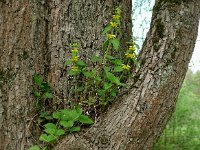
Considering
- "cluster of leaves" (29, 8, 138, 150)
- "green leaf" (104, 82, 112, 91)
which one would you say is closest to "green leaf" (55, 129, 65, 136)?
"cluster of leaves" (29, 8, 138, 150)

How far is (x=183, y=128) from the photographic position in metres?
4.69

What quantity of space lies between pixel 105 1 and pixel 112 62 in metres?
0.50

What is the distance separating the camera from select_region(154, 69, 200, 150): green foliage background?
4.36m

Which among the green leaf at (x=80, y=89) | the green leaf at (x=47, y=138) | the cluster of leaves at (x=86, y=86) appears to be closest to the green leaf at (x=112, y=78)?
the cluster of leaves at (x=86, y=86)

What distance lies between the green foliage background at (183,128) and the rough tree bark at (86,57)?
2.06 meters

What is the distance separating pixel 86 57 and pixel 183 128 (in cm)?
258

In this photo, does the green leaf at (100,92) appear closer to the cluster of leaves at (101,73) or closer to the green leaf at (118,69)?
the cluster of leaves at (101,73)

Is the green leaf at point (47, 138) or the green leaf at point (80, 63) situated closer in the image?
the green leaf at point (47, 138)

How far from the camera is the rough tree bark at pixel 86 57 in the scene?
2.15m

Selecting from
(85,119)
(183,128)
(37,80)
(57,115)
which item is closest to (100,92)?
(85,119)

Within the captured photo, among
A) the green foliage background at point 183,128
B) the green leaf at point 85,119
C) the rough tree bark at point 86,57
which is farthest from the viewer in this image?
the green foliage background at point 183,128

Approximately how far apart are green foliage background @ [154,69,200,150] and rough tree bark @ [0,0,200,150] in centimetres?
Result: 206

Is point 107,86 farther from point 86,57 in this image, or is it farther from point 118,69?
point 86,57

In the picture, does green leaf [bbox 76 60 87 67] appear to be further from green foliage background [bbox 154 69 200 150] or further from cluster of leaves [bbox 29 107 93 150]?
green foliage background [bbox 154 69 200 150]
